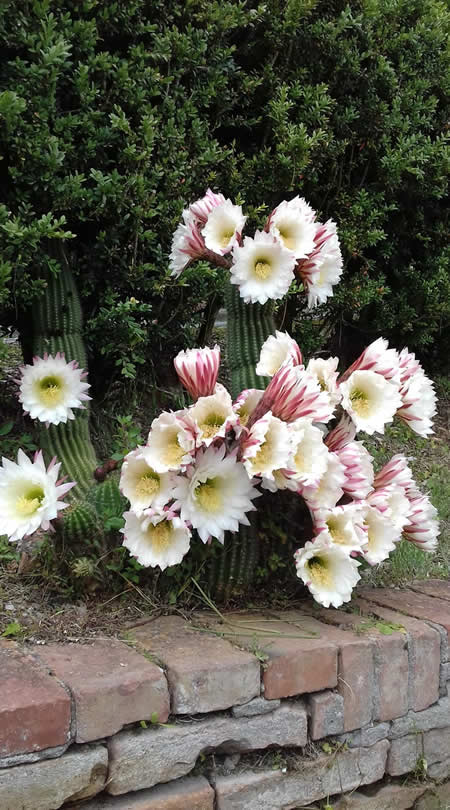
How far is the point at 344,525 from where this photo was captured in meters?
2.13

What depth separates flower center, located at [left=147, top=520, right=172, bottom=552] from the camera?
6.66 feet

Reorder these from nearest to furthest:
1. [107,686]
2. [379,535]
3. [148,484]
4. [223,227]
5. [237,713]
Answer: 1. [107,686]
2. [237,713]
3. [148,484]
4. [379,535]
5. [223,227]

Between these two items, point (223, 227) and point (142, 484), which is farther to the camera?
point (223, 227)

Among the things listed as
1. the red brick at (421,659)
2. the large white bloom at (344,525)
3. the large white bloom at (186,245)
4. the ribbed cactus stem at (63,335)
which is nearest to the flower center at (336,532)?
the large white bloom at (344,525)

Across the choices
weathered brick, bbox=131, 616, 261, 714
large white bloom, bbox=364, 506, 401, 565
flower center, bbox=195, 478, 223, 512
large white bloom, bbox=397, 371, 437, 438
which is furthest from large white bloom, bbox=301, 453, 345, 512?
weathered brick, bbox=131, 616, 261, 714

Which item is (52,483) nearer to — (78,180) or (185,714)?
(185,714)

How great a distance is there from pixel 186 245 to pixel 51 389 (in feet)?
2.06

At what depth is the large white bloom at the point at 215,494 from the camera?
2.01 metres

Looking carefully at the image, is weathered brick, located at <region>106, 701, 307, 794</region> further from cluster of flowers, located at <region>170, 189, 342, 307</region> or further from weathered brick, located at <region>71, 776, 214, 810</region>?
cluster of flowers, located at <region>170, 189, 342, 307</region>

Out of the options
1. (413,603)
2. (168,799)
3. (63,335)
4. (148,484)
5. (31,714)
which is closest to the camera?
(31,714)

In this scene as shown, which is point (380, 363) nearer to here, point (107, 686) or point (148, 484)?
point (148, 484)

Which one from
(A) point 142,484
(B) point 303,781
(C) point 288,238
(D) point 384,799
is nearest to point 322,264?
(C) point 288,238

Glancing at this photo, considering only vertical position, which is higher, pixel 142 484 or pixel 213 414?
pixel 213 414

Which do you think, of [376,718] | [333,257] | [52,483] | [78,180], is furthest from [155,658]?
[78,180]
